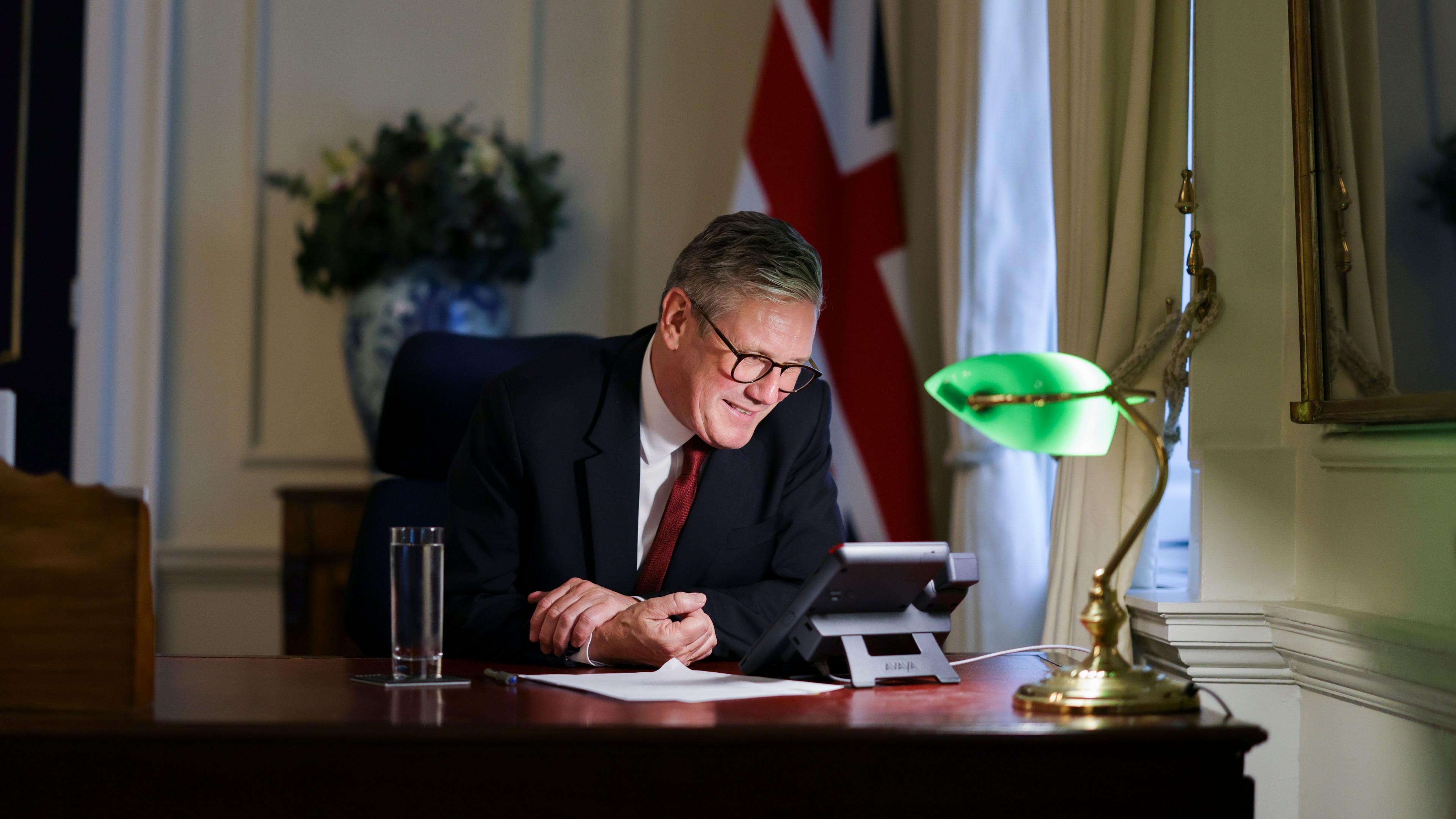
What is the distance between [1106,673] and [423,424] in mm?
1294

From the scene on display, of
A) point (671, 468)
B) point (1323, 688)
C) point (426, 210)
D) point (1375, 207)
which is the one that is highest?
point (426, 210)

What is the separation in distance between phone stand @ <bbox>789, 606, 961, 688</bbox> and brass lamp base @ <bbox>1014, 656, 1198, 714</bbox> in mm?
173

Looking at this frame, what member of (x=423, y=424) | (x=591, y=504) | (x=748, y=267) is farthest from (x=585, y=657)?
(x=423, y=424)

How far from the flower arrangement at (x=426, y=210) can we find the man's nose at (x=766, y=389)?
61.2 inches

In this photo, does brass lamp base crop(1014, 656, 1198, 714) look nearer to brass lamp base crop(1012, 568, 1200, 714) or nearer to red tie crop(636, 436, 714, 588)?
brass lamp base crop(1012, 568, 1200, 714)

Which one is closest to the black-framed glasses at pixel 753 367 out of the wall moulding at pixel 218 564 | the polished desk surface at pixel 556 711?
the polished desk surface at pixel 556 711

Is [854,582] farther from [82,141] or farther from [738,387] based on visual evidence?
[82,141]

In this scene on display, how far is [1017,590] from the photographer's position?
2.51 meters

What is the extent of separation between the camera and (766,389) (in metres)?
1.72

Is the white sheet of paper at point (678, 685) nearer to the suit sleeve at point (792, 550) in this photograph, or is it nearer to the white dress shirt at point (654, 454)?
the suit sleeve at point (792, 550)

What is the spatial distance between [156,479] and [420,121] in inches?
49.4

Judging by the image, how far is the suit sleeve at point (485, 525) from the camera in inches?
65.8

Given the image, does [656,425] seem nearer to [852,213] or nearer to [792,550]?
[792,550]

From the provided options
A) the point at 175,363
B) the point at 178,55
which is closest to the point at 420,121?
the point at 178,55
